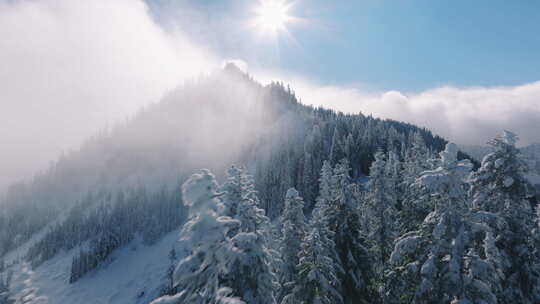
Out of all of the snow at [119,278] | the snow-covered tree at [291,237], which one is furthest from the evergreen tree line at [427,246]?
the snow at [119,278]

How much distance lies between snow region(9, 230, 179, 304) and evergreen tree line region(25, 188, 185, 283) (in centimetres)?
458

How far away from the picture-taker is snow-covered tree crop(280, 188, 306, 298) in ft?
66.6

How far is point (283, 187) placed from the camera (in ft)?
333

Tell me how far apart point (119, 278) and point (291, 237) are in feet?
371

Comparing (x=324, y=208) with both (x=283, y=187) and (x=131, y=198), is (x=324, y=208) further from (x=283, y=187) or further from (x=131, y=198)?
(x=131, y=198)

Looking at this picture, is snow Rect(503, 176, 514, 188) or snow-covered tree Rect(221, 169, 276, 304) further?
snow Rect(503, 176, 514, 188)

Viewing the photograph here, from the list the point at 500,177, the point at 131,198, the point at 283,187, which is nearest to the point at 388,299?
the point at 500,177

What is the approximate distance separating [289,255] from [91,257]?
12765 centimetres

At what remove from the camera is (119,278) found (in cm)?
10912

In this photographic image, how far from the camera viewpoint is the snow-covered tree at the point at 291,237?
20.3 metres

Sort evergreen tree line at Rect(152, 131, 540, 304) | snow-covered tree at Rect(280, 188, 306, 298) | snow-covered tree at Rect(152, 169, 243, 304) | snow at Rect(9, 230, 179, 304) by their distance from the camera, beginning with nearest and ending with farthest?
1. snow-covered tree at Rect(152, 169, 243, 304)
2. evergreen tree line at Rect(152, 131, 540, 304)
3. snow-covered tree at Rect(280, 188, 306, 298)
4. snow at Rect(9, 230, 179, 304)

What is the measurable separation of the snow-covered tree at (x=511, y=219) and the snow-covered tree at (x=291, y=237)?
11.2 meters

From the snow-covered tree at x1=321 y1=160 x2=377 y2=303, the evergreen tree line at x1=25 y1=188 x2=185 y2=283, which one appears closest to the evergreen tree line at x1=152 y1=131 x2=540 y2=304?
the snow-covered tree at x1=321 y1=160 x2=377 y2=303

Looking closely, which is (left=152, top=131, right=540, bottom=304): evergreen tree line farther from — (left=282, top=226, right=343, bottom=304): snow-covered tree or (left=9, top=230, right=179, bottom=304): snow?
(left=9, top=230, right=179, bottom=304): snow
